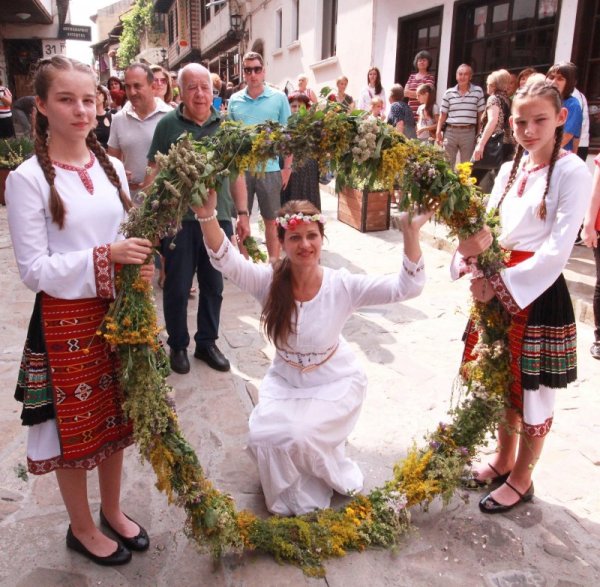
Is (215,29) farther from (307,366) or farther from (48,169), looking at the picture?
(48,169)

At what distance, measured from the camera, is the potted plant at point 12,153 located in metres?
10.4

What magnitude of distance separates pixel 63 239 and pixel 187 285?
2.10 m

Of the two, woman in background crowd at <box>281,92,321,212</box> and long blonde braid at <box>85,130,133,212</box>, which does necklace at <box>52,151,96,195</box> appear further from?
woman in background crowd at <box>281,92,321,212</box>

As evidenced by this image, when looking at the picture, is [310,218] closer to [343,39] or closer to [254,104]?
[254,104]

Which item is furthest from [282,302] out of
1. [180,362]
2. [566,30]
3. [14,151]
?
[14,151]

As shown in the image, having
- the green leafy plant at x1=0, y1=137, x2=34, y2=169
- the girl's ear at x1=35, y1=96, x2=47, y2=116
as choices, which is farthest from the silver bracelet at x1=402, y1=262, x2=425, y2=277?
the green leafy plant at x1=0, y1=137, x2=34, y2=169

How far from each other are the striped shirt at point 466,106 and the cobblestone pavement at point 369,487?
392cm

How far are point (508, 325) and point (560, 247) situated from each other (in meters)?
0.48

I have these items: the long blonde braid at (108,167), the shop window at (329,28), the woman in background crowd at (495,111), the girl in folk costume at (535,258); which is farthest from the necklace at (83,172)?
the shop window at (329,28)

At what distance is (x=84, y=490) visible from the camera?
8.21ft

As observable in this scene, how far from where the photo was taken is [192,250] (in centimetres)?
423

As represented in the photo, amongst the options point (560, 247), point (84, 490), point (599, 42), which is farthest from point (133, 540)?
point (599, 42)

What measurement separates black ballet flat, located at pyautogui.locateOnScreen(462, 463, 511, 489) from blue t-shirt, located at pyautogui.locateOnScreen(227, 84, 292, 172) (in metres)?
3.58

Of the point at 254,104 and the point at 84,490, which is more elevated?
the point at 254,104
